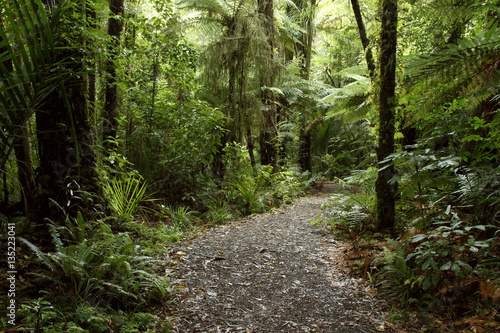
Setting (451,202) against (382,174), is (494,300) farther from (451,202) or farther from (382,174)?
(382,174)

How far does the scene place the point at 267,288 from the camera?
9.12ft

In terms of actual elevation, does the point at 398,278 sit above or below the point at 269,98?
below

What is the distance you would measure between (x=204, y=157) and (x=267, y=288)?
3.37 m

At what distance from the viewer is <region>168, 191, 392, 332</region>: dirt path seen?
2232 millimetres

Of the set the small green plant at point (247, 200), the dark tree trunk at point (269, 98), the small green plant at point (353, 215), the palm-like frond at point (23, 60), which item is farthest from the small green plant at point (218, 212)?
the palm-like frond at point (23, 60)

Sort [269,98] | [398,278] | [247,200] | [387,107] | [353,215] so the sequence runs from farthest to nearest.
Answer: [269,98], [247,200], [353,215], [387,107], [398,278]

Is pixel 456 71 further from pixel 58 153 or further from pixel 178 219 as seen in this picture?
pixel 178 219

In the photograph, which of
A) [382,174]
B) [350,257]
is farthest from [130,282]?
[382,174]

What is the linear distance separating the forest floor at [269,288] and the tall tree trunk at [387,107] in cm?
83

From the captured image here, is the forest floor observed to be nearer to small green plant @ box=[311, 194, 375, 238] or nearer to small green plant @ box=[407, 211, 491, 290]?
small green plant @ box=[311, 194, 375, 238]

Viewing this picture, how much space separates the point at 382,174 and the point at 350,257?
1063mm

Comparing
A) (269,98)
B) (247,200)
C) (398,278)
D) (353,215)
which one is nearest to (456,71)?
(398,278)

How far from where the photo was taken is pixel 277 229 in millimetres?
4695

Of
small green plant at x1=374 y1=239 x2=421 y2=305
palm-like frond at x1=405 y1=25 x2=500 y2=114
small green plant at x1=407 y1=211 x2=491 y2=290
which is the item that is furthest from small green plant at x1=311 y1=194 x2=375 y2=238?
palm-like frond at x1=405 y1=25 x2=500 y2=114
